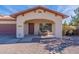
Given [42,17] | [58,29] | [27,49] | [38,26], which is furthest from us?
[38,26]

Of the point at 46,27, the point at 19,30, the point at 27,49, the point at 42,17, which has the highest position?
the point at 42,17

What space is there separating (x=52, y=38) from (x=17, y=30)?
151 cm

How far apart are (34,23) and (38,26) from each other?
265 millimetres

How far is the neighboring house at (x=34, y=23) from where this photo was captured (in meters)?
10.4

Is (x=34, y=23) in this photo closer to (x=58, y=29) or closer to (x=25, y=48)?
(x=58, y=29)

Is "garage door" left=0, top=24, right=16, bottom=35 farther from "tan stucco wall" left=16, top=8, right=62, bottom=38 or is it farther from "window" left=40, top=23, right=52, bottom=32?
"window" left=40, top=23, right=52, bottom=32

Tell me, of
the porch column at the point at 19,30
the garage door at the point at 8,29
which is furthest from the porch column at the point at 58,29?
the garage door at the point at 8,29

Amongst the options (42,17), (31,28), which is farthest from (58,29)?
(31,28)

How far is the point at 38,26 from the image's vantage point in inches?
428

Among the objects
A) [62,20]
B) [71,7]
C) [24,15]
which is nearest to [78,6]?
[71,7]

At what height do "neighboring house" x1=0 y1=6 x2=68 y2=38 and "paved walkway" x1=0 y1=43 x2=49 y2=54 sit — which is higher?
"neighboring house" x1=0 y1=6 x2=68 y2=38

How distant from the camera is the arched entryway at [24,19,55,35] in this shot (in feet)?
34.5

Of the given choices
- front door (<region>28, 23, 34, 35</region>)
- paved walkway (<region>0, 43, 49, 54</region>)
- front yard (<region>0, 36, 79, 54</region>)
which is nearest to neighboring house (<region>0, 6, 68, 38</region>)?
front door (<region>28, 23, 34, 35</region>)
